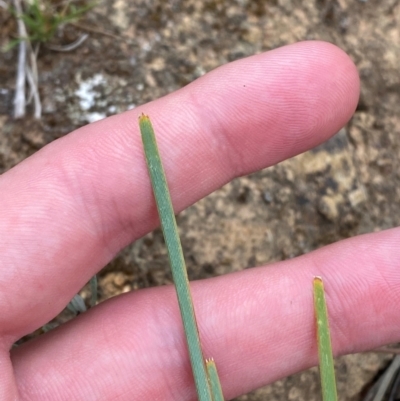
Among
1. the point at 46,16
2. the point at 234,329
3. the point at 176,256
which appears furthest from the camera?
the point at 46,16

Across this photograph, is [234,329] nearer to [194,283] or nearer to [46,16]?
[194,283]

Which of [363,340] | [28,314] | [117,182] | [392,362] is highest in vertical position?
[117,182]

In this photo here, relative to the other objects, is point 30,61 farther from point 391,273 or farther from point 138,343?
point 391,273

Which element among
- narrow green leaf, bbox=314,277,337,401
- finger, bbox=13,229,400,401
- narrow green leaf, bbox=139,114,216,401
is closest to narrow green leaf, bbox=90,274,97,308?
finger, bbox=13,229,400,401

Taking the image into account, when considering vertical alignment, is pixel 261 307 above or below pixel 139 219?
below

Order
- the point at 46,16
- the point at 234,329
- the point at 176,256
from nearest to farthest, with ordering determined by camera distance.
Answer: the point at 176,256, the point at 234,329, the point at 46,16

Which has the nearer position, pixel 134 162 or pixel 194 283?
pixel 134 162

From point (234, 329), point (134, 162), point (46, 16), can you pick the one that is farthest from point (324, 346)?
point (46, 16)

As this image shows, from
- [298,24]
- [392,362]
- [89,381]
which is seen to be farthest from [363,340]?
[298,24]
